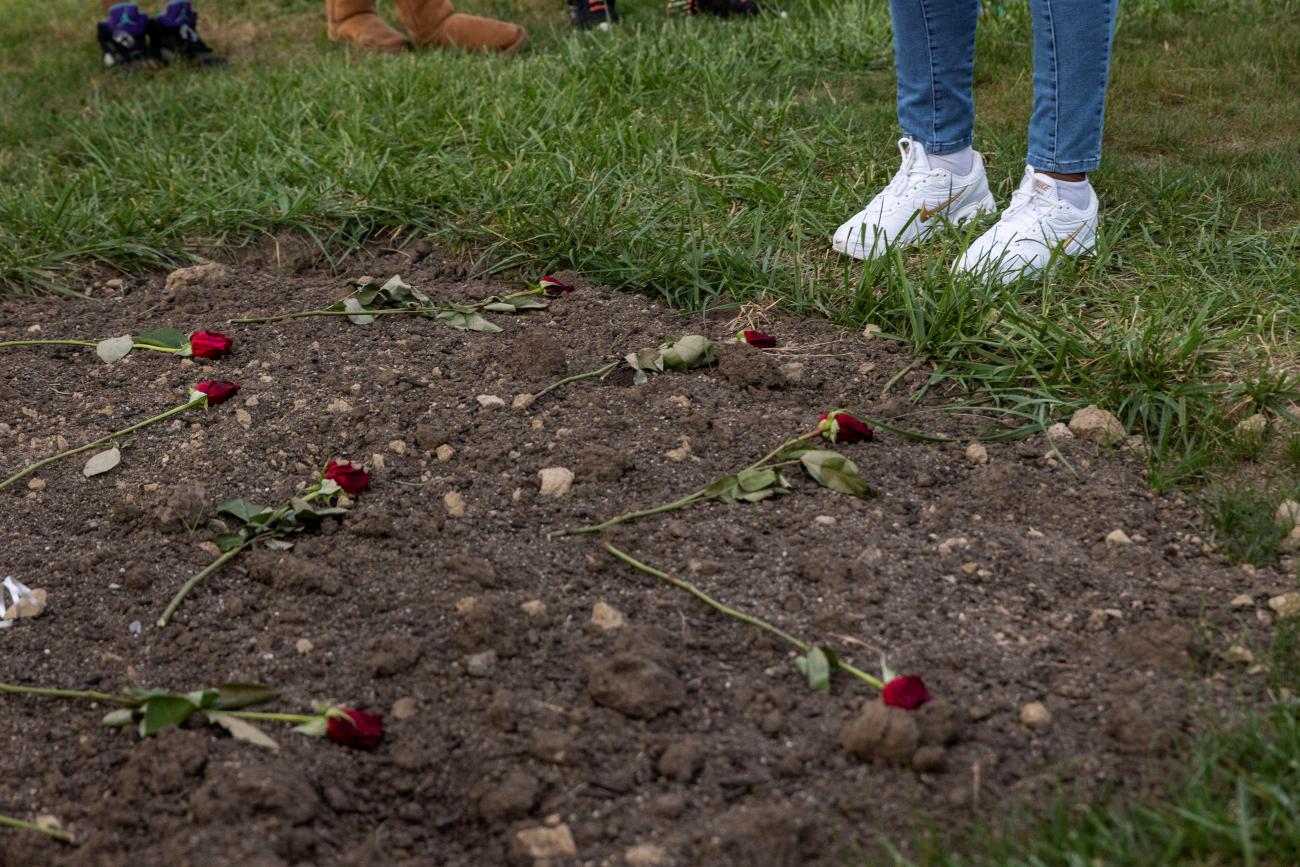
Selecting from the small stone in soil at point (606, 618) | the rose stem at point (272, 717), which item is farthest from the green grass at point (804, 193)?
the rose stem at point (272, 717)

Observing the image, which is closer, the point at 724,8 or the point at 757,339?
the point at 757,339

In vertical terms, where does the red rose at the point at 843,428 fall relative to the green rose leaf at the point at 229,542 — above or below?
above

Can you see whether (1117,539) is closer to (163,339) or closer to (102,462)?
(102,462)

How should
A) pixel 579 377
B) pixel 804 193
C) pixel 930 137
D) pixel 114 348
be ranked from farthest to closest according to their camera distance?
pixel 804 193 < pixel 930 137 < pixel 114 348 < pixel 579 377

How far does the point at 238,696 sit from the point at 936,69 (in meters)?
2.18

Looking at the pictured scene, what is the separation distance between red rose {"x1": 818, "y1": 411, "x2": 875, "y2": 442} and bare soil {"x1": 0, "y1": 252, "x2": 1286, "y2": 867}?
5 cm

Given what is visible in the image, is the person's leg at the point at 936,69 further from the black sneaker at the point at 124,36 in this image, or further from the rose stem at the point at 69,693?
the black sneaker at the point at 124,36

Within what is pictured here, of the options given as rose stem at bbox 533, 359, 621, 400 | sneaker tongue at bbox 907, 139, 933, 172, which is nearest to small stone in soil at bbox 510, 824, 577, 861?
rose stem at bbox 533, 359, 621, 400

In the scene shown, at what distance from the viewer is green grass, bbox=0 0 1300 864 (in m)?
2.26

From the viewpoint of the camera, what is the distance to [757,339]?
2.62 m

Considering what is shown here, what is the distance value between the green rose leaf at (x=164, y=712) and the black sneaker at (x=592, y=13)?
4.09m

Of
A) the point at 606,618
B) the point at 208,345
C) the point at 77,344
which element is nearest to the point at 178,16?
the point at 77,344

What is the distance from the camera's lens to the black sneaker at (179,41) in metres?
5.12

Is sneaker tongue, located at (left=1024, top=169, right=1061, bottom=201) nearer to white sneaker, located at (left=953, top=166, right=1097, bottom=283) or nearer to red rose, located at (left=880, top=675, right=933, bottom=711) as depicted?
white sneaker, located at (left=953, top=166, right=1097, bottom=283)
